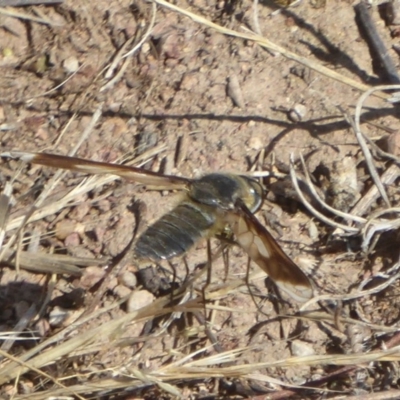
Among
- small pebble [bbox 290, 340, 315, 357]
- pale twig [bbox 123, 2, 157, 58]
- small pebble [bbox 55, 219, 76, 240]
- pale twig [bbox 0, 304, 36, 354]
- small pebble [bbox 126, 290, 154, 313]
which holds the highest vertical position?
pale twig [bbox 123, 2, 157, 58]

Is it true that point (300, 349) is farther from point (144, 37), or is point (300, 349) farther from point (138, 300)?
point (144, 37)

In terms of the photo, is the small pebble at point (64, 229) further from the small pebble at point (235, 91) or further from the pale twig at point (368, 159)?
the pale twig at point (368, 159)

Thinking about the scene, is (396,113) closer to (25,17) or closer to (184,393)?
(184,393)

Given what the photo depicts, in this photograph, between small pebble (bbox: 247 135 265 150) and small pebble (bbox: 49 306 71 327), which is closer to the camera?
small pebble (bbox: 49 306 71 327)

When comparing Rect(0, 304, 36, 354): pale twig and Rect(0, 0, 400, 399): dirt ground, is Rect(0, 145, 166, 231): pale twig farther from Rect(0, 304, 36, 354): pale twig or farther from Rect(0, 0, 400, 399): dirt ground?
Rect(0, 304, 36, 354): pale twig

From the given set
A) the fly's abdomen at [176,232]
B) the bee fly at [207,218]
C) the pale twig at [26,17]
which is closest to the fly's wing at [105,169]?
the bee fly at [207,218]

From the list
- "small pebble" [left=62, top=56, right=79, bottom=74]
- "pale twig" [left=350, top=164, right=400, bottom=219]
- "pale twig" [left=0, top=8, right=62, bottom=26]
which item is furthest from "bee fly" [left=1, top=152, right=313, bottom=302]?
"pale twig" [left=0, top=8, right=62, bottom=26]

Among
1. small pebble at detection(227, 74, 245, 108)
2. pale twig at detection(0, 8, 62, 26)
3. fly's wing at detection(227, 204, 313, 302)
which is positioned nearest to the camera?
fly's wing at detection(227, 204, 313, 302)
